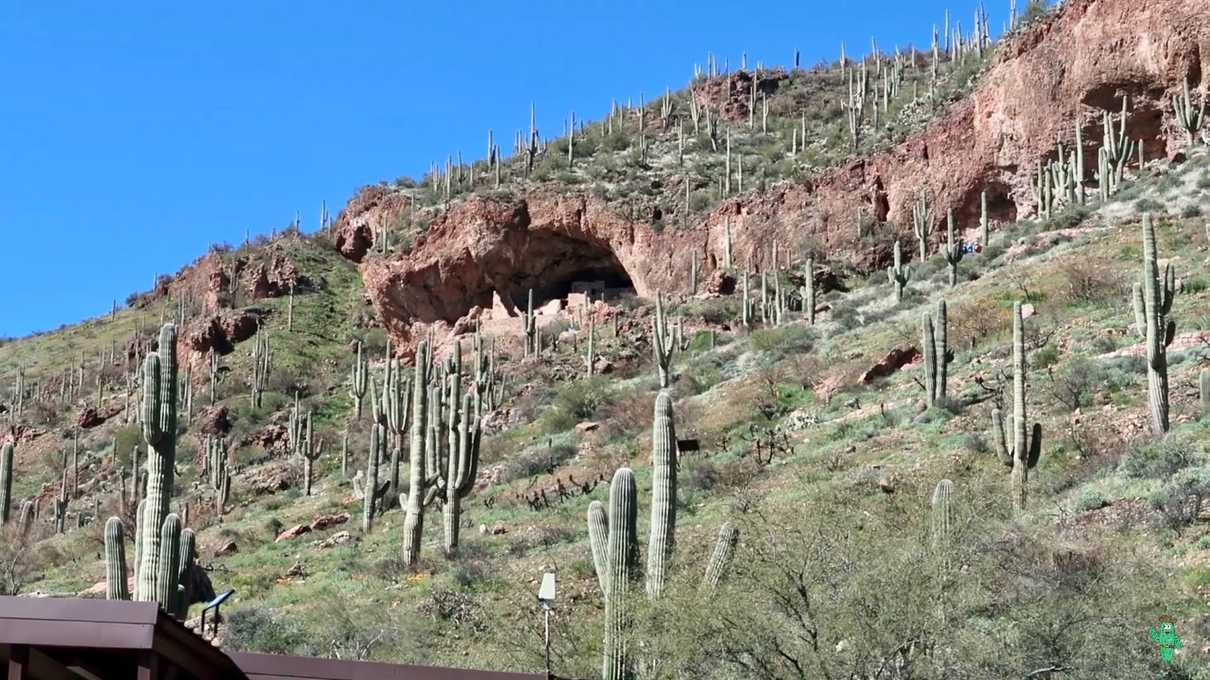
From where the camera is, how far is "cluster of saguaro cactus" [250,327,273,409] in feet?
187

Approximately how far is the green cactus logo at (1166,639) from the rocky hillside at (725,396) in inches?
6.4

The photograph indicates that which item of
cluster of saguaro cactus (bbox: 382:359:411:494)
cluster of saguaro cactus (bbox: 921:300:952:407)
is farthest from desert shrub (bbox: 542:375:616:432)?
cluster of saguaro cactus (bbox: 921:300:952:407)

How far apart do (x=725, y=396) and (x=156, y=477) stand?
20758 millimetres

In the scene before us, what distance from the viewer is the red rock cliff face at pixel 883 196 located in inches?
1833

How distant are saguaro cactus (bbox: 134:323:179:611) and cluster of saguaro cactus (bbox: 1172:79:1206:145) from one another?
114 ft

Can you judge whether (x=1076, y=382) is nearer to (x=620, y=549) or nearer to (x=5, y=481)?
(x=620, y=549)

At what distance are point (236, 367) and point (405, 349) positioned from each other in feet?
23.8

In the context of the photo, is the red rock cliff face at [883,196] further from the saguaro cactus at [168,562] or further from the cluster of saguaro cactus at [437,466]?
the saguaro cactus at [168,562]

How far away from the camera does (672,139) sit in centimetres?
Result: 6881

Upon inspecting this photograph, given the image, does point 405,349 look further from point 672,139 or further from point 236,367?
point 672,139

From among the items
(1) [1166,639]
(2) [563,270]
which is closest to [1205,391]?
(1) [1166,639]

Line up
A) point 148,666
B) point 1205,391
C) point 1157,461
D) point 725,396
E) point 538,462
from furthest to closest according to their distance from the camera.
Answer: point 725,396 → point 538,462 → point 1205,391 → point 1157,461 → point 148,666

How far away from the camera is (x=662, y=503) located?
1780 centimetres

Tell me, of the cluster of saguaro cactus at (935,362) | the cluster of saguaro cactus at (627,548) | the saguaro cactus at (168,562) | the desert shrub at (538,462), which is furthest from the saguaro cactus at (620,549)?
the desert shrub at (538,462)
